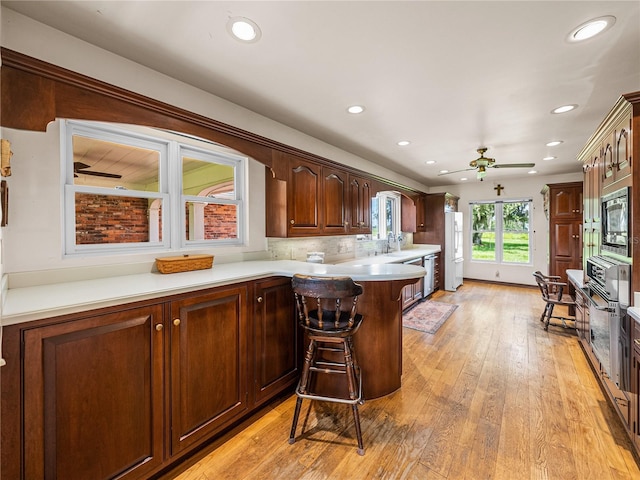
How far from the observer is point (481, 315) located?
4.37 metres

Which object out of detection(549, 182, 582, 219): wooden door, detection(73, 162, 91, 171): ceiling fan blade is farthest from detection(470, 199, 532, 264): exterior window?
detection(73, 162, 91, 171): ceiling fan blade

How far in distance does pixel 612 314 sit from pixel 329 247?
8.98 feet

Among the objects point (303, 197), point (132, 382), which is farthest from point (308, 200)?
point (132, 382)

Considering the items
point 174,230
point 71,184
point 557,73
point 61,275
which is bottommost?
point 61,275

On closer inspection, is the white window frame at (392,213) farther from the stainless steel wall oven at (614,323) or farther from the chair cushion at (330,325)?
the chair cushion at (330,325)

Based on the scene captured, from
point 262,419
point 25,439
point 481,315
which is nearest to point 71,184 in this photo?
point 25,439

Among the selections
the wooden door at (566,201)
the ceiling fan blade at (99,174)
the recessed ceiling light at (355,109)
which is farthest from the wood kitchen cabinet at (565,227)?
the ceiling fan blade at (99,174)

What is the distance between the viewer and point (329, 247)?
154 inches

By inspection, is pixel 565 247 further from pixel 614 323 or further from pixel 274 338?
pixel 274 338

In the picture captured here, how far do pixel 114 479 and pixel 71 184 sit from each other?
1611 millimetres

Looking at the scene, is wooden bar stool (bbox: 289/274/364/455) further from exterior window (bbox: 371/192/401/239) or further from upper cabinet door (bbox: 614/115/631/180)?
exterior window (bbox: 371/192/401/239)

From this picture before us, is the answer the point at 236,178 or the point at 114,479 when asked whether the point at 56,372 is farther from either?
the point at 236,178

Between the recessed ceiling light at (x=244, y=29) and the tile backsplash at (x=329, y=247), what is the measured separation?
176 centimetres

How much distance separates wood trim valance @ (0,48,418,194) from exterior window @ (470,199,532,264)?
662 centimetres
